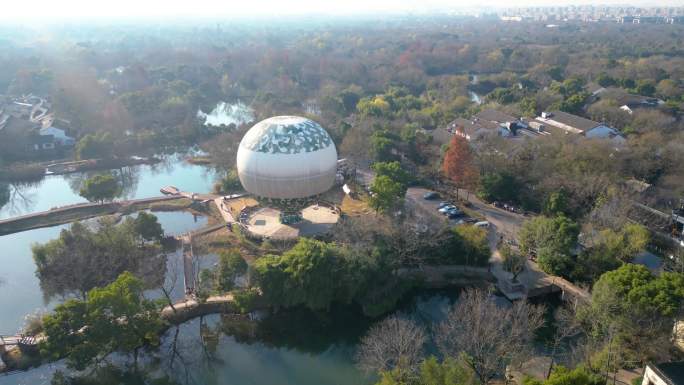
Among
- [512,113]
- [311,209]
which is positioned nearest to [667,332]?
[311,209]

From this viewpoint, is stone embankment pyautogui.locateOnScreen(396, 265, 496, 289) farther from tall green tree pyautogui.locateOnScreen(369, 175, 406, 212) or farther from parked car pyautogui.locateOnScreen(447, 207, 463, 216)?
parked car pyautogui.locateOnScreen(447, 207, 463, 216)

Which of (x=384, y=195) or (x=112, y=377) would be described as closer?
(x=112, y=377)

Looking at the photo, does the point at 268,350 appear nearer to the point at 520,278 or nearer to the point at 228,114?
the point at 520,278

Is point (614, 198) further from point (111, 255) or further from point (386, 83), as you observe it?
point (386, 83)

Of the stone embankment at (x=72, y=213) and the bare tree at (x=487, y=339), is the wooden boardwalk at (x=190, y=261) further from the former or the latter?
the bare tree at (x=487, y=339)

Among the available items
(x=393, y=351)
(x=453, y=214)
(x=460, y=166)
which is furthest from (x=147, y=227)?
(x=460, y=166)

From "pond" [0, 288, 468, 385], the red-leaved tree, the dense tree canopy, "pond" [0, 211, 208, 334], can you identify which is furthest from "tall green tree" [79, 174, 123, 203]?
the red-leaved tree
